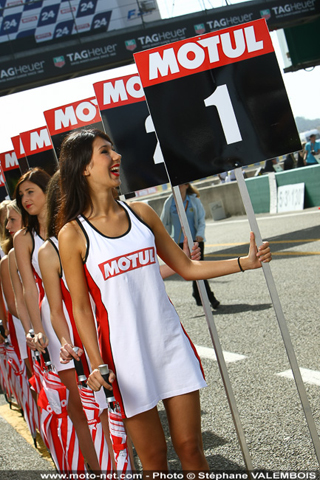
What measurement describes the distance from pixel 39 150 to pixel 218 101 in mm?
3892

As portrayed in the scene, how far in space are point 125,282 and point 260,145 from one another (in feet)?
4.47

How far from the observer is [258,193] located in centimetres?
2078

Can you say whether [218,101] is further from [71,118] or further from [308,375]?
[71,118]

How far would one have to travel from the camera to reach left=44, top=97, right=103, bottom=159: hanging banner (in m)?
6.67

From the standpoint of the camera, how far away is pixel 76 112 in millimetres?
6688

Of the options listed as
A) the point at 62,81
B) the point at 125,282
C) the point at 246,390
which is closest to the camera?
the point at 125,282

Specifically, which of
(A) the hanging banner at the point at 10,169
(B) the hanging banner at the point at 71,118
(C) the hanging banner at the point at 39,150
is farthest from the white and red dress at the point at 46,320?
(A) the hanging banner at the point at 10,169

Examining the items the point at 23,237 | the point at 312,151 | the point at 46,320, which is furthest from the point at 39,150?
the point at 312,151

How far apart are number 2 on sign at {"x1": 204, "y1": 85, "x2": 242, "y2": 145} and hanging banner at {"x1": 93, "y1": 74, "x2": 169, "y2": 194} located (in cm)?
172

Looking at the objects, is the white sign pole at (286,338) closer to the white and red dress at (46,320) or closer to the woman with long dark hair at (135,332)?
the woman with long dark hair at (135,332)

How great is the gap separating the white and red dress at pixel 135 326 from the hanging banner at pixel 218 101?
960 mm

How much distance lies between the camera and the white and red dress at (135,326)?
10.1ft

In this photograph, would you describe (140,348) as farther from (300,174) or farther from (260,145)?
(300,174)

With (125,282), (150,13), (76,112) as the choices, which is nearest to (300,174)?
(150,13)
